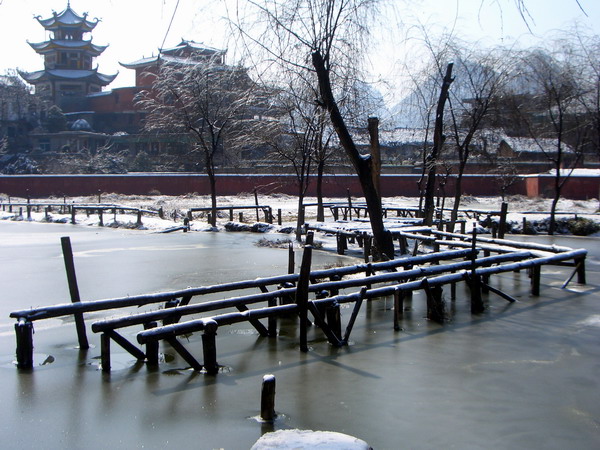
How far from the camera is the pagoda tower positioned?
59.3 meters

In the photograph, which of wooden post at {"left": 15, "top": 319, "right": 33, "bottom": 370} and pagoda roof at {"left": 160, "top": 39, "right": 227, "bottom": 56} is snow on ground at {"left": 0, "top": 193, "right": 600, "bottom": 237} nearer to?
pagoda roof at {"left": 160, "top": 39, "right": 227, "bottom": 56}

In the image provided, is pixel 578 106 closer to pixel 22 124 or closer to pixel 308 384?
pixel 308 384

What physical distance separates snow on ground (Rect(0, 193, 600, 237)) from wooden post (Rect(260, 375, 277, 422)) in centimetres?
1580

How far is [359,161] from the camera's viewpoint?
12039 mm

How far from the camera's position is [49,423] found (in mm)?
5402

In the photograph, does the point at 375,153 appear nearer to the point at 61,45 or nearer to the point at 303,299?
the point at 303,299

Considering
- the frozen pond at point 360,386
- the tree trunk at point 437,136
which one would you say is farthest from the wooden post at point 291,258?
the tree trunk at point 437,136

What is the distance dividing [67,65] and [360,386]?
204ft

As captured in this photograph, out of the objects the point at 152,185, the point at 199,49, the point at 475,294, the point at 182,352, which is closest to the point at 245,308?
the point at 182,352

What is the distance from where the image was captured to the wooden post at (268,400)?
5.02 meters

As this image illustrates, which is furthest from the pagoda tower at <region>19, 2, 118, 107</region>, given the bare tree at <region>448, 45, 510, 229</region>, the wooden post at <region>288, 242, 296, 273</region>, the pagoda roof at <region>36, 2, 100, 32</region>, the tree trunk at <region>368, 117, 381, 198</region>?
the wooden post at <region>288, 242, 296, 273</region>

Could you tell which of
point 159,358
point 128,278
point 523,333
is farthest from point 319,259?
point 159,358

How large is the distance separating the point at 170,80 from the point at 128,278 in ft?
46.0

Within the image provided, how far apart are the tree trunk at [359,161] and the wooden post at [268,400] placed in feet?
23.3
